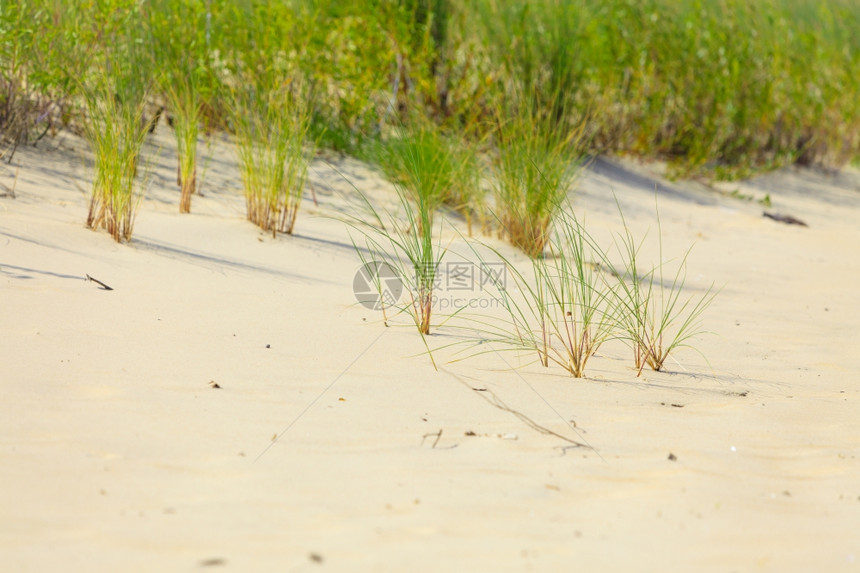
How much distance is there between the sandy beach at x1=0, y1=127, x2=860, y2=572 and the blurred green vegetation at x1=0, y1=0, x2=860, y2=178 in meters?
1.31

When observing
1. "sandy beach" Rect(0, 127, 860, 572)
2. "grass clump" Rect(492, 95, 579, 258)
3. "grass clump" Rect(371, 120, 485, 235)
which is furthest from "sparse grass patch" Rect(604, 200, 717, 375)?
"grass clump" Rect(371, 120, 485, 235)

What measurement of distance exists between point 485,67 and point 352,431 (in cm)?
550

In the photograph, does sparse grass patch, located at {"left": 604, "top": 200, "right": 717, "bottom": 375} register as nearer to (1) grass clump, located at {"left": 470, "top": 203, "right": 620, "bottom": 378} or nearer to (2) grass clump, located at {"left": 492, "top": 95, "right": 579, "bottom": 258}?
(1) grass clump, located at {"left": 470, "top": 203, "right": 620, "bottom": 378}

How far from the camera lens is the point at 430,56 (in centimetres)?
663

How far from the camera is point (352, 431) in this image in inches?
88.2

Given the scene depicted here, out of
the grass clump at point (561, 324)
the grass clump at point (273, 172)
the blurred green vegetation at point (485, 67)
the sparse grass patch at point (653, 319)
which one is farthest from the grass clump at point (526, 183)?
the grass clump at point (273, 172)

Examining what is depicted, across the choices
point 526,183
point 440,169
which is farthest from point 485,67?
point 526,183

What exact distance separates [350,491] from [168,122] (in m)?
4.58

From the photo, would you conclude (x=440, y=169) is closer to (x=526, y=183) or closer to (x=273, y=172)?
(x=526, y=183)

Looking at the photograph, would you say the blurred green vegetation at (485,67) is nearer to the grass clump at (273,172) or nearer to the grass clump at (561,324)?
the grass clump at (273,172)

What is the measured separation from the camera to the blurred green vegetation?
5.05m

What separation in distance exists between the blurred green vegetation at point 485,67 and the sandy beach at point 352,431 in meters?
1.31

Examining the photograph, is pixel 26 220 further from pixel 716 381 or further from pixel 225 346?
pixel 716 381

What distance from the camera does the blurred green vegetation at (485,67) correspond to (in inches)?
199
